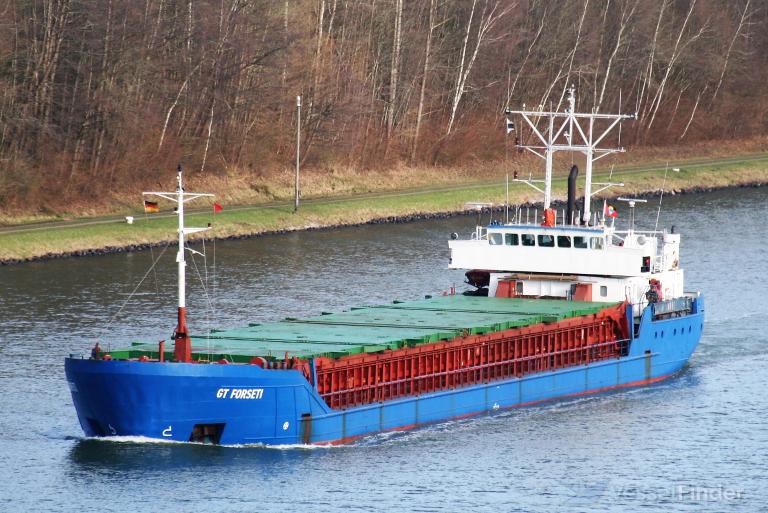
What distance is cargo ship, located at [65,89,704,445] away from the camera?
44062 mm

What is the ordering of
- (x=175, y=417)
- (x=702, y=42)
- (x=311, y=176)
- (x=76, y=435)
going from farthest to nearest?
(x=702, y=42)
(x=311, y=176)
(x=76, y=435)
(x=175, y=417)

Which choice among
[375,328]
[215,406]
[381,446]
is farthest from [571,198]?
[215,406]

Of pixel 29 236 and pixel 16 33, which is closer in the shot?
pixel 29 236

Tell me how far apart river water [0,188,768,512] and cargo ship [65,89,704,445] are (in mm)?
730

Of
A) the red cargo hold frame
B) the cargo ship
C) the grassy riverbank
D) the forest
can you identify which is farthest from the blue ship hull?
the forest

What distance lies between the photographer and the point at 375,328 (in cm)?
5253

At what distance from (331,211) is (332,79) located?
14.6 metres

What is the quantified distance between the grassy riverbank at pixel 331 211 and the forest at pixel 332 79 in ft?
15.7

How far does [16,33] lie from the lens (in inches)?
3514

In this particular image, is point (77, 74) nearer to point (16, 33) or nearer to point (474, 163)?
point (16, 33)

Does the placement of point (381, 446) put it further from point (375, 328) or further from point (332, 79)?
point (332, 79)

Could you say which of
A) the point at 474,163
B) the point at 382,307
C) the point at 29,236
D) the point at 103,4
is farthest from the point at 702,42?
the point at 382,307

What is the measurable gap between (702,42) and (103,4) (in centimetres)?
5928

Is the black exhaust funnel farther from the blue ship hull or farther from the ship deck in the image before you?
the blue ship hull
